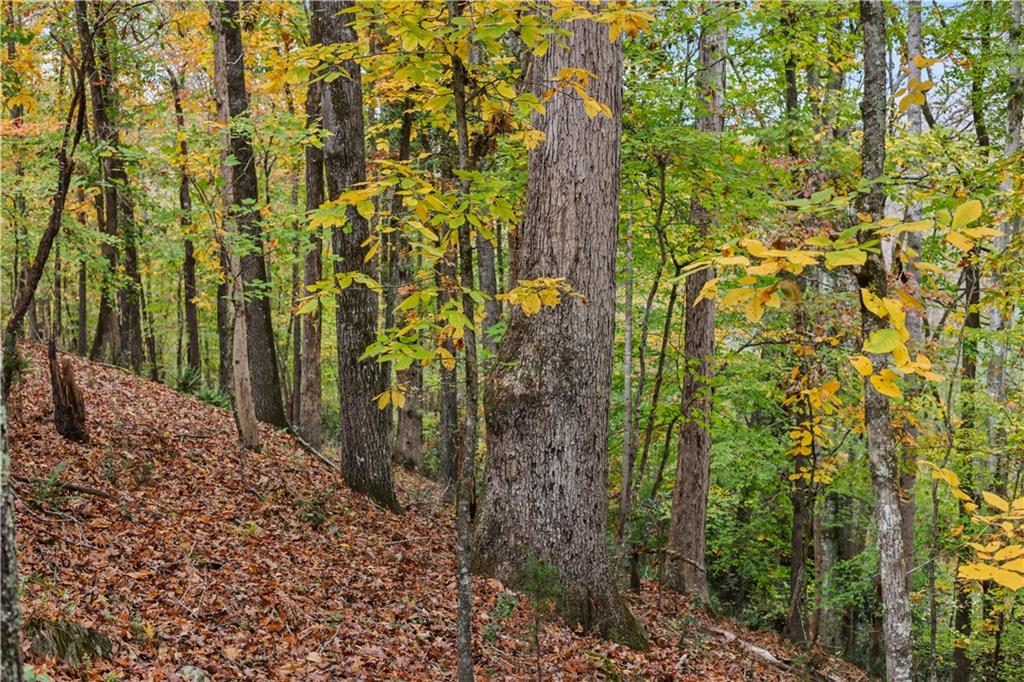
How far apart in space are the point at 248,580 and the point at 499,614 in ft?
6.89

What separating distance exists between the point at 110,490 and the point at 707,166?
6984mm

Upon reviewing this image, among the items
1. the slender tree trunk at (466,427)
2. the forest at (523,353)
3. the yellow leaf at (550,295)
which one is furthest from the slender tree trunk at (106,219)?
the yellow leaf at (550,295)

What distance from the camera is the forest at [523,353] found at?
384 cm

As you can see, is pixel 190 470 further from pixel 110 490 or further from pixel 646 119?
pixel 646 119

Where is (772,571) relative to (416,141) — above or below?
below

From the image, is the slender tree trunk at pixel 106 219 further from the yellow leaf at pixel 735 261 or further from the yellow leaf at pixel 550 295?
the yellow leaf at pixel 735 261

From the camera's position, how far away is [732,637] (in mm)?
8984

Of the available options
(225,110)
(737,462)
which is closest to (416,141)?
(225,110)

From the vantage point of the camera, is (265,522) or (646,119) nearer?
(265,522)

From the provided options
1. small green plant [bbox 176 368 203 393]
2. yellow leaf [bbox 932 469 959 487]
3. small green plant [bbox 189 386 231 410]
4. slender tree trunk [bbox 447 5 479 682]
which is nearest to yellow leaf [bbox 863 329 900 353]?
yellow leaf [bbox 932 469 959 487]

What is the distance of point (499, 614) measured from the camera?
5805 mm

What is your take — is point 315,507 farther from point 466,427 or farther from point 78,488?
point 466,427

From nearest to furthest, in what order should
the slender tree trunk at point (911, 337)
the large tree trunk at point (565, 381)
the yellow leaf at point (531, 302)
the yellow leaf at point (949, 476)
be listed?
the yellow leaf at point (949, 476), the yellow leaf at point (531, 302), the large tree trunk at point (565, 381), the slender tree trunk at point (911, 337)

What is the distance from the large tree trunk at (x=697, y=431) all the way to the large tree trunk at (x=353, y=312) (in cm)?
420
